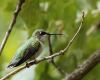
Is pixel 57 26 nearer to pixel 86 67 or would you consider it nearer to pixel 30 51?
pixel 86 67

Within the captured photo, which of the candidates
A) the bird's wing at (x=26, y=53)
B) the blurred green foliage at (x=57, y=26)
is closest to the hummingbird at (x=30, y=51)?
the bird's wing at (x=26, y=53)

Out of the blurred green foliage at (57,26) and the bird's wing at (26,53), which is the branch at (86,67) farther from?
the bird's wing at (26,53)

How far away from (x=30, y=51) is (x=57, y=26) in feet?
3.79

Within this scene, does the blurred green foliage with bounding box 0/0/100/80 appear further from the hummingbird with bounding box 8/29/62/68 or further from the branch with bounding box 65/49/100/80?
the hummingbird with bounding box 8/29/62/68

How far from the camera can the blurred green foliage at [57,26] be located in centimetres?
378

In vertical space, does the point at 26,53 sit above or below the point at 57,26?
above

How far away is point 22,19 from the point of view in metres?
3.75

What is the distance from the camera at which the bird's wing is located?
9.11 ft

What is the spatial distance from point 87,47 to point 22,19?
32.1 inches

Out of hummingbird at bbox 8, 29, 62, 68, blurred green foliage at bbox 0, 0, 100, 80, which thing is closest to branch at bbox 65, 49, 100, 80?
blurred green foliage at bbox 0, 0, 100, 80

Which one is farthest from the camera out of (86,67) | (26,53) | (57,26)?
(57,26)

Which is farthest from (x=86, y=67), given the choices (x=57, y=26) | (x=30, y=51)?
(x=30, y=51)

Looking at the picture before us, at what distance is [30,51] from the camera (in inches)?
114

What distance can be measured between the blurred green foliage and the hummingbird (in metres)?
0.61
